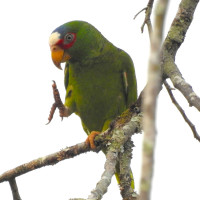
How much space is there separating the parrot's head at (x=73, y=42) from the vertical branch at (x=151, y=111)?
373 cm

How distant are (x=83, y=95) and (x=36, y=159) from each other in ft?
5.17

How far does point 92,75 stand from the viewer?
4.83 m

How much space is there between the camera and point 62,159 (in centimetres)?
338

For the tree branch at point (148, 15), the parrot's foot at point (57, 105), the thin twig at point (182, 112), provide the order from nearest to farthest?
the thin twig at point (182, 112) < the parrot's foot at point (57, 105) < the tree branch at point (148, 15)

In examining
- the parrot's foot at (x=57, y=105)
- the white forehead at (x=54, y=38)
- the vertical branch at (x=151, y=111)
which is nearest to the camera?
the vertical branch at (x=151, y=111)

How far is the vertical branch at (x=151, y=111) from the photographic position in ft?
3.91

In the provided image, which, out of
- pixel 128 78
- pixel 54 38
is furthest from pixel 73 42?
pixel 128 78

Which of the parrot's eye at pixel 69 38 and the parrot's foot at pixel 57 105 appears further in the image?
the parrot's eye at pixel 69 38

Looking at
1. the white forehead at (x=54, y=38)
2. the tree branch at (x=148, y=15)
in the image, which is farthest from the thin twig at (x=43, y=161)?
the white forehead at (x=54, y=38)

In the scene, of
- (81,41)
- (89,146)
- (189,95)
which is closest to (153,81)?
(189,95)

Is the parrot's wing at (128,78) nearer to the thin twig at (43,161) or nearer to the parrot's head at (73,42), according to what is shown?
the parrot's head at (73,42)

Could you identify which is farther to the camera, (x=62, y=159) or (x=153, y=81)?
(x=62, y=159)

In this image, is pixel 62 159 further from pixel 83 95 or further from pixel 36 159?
pixel 83 95

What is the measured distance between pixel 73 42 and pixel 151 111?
155 inches
